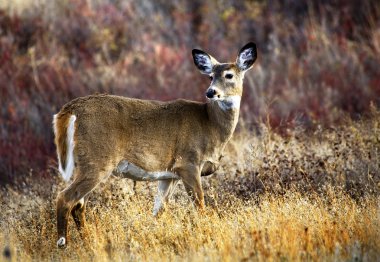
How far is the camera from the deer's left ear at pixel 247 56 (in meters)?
8.99

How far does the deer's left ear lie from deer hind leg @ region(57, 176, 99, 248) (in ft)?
7.78

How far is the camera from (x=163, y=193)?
8.46 m

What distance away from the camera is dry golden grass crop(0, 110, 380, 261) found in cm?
665

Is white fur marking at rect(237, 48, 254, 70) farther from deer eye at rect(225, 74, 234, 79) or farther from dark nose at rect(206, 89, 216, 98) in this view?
dark nose at rect(206, 89, 216, 98)

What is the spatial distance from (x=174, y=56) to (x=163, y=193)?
874 centimetres

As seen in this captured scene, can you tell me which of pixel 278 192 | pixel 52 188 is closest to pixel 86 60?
pixel 52 188

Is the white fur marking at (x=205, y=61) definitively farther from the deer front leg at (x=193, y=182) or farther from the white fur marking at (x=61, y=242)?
the white fur marking at (x=61, y=242)

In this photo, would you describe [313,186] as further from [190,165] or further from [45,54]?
[45,54]

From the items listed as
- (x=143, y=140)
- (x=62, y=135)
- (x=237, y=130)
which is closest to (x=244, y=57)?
(x=143, y=140)

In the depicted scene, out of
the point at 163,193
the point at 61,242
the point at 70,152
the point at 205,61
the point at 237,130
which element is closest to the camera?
the point at 61,242

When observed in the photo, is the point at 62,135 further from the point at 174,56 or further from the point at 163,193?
the point at 174,56

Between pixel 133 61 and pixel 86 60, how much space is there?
107 centimetres

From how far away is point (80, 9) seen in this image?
1841 cm

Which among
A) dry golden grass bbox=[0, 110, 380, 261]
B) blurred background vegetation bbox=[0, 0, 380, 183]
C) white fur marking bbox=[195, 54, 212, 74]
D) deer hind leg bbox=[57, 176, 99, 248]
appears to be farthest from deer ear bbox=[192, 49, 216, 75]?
blurred background vegetation bbox=[0, 0, 380, 183]
